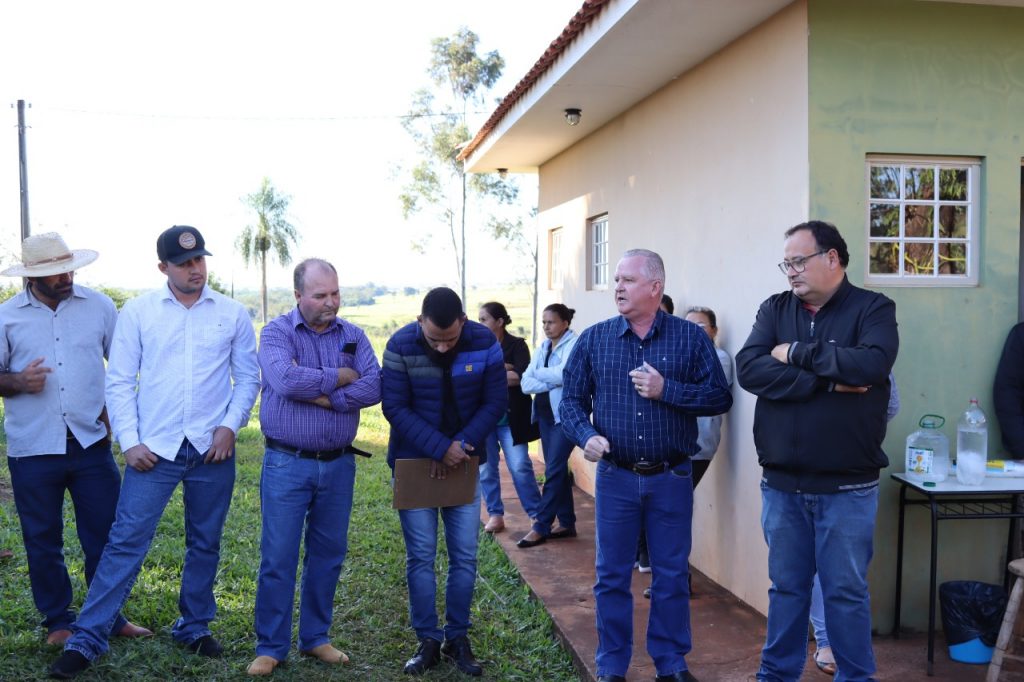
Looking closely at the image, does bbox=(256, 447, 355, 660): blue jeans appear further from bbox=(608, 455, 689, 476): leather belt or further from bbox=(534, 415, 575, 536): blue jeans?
bbox=(534, 415, 575, 536): blue jeans

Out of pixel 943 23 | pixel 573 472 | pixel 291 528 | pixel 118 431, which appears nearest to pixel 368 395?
pixel 291 528

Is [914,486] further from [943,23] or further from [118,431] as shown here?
[118,431]

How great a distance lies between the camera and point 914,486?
449 centimetres

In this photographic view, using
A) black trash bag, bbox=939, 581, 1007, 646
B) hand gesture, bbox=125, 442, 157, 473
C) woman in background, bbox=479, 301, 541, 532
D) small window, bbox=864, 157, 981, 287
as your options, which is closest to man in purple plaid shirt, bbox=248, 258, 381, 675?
hand gesture, bbox=125, 442, 157, 473

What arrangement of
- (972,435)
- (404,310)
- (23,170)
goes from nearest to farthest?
(972,435) < (23,170) < (404,310)

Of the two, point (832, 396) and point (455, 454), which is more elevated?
point (832, 396)

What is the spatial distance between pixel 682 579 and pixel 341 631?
6.82 feet

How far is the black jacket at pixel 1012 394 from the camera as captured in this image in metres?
4.81

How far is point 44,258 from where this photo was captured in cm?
453

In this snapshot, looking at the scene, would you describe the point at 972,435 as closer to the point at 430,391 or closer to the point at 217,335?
the point at 430,391

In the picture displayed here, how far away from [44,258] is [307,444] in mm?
1690

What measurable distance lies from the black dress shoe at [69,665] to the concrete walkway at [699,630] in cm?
247

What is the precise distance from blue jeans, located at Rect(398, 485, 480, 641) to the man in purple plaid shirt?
38 centimetres

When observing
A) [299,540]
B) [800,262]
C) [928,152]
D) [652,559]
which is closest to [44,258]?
[299,540]
